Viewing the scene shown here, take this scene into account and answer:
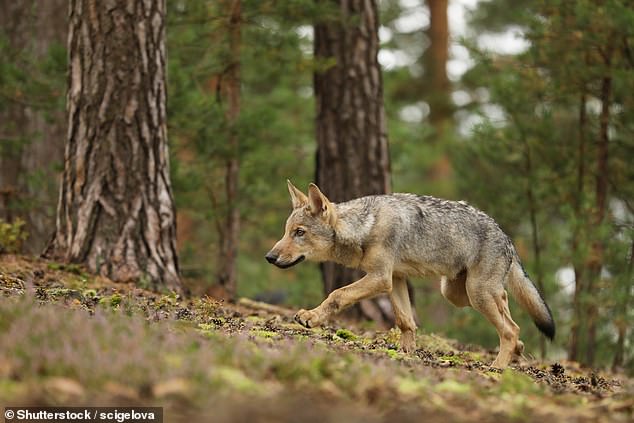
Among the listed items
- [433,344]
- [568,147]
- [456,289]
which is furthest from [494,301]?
[568,147]

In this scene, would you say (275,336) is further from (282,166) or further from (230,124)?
(282,166)

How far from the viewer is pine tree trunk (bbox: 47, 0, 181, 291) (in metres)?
10.3

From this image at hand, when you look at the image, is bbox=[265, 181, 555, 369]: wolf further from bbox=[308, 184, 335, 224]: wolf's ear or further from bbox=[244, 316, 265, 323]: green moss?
bbox=[244, 316, 265, 323]: green moss

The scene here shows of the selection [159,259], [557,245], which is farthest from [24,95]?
[557,245]

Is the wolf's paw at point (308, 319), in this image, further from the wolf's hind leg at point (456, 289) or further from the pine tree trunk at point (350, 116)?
the pine tree trunk at point (350, 116)

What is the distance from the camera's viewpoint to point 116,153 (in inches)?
410

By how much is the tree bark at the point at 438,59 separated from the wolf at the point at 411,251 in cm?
1760

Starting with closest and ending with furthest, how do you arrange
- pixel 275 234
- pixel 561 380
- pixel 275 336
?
pixel 275 336 → pixel 561 380 → pixel 275 234

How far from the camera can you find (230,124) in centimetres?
1370

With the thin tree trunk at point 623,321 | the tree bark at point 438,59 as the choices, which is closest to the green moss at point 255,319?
the thin tree trunk at point 623,321

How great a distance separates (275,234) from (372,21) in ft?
19.2

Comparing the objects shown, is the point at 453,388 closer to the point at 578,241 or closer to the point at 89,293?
the point at 89,293

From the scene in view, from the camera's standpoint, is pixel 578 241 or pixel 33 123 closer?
pixel 578 241

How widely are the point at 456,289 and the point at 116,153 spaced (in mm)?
4449
